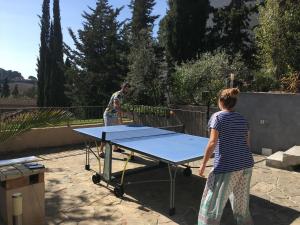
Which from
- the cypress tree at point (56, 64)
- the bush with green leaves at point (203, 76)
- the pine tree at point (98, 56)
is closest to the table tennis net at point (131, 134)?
the bush with green leaves at point (203, 76)

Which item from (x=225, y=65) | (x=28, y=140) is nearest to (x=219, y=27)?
(x=225, y=65)

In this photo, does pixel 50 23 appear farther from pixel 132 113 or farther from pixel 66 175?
pixel 66 175

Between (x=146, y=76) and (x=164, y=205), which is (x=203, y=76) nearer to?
(x=146, y=76)

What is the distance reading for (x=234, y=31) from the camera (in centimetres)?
1571

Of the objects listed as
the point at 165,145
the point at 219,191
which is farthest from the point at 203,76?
the point at 219,191

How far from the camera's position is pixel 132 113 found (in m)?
13.4

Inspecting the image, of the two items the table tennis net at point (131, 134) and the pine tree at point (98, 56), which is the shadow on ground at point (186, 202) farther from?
the pine tree at point (98, 56)

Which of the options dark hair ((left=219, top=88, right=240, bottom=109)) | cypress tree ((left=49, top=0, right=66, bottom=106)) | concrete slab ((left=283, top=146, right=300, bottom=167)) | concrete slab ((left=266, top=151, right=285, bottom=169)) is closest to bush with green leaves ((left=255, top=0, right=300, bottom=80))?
concrete slab ((left=266, top=151, right=285, bottom=169))

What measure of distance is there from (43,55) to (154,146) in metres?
25.6

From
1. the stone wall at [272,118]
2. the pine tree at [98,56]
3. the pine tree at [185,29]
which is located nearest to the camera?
the stone wall at [272,118]

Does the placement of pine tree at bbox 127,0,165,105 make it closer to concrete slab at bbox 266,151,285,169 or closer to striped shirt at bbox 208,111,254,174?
concrete slab at bbox 266,151,285,169

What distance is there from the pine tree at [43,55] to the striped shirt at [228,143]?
26.3 m

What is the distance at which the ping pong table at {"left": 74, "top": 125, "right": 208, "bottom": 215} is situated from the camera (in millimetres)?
4914

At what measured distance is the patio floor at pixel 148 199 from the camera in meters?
4.97
